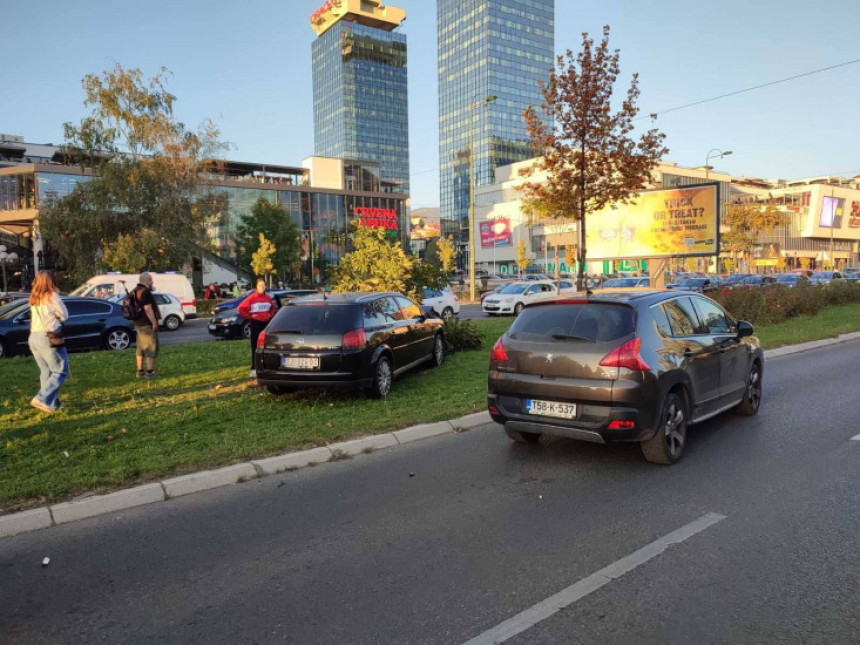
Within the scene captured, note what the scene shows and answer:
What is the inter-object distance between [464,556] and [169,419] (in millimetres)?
4883

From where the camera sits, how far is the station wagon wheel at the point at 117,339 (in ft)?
50.2

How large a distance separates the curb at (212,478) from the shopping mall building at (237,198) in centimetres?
3437

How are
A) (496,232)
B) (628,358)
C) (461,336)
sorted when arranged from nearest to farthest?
1. (628,358)
2. (461,336)
3. (496,232)

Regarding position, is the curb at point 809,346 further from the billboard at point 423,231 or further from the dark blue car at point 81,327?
the billboard at point 423,231

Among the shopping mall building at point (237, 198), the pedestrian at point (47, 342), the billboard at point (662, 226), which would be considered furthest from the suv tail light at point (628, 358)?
the shopping mall building at point (237, 198)

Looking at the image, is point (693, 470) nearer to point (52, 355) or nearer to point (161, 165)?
point (52, 355)

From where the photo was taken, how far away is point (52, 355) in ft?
24.5

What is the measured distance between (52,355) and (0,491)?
121 inches

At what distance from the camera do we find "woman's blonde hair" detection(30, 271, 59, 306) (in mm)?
7535

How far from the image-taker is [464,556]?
3.75 meters

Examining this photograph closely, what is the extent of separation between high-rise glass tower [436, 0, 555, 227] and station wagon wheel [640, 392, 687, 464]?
5036 inches

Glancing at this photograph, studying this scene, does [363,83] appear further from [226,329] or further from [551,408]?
[551,408]

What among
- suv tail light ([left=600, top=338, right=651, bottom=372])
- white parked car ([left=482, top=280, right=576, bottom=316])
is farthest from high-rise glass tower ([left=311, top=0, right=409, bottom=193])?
suv tail light ([left=600, top=338, right=651, bottom=372])

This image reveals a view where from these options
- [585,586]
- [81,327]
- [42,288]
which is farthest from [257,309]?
[585,586]
